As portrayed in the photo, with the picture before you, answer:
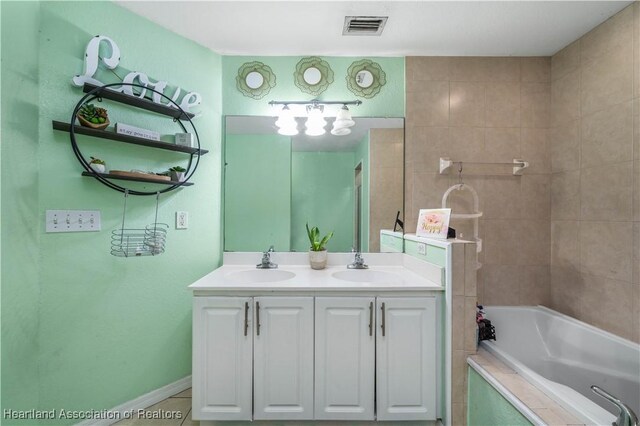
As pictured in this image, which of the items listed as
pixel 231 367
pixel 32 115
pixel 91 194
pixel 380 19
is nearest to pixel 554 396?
pixel 231 367

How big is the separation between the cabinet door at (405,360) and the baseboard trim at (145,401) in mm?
1277

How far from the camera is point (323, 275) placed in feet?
5.43

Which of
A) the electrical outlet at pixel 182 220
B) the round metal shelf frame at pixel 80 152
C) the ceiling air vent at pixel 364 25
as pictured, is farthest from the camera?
the electrical outlet at pixel 182 220

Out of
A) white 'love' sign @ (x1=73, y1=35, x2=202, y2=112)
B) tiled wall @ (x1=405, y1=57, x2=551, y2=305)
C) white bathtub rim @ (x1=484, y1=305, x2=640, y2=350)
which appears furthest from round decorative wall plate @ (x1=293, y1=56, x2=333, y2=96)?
white bathtub rim @ (x1=484, y1=305, x2=640, y2=350)

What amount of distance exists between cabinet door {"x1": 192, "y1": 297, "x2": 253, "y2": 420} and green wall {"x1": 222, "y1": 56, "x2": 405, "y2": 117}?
1.37m

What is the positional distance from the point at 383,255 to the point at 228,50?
1860mm

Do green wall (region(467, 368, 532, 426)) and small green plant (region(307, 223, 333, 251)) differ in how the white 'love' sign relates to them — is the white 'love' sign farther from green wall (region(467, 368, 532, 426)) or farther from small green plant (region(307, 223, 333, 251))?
green wall (region(467, 368, 532, 426))

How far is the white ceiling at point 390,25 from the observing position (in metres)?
1.49

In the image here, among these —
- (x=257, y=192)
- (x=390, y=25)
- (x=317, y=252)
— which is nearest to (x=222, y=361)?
(x=317, y=252)

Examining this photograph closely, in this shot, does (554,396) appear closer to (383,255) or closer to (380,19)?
(383,255)

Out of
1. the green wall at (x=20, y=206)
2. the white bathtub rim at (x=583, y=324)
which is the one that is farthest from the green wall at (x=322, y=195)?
the green wall at (x=20, y=206)

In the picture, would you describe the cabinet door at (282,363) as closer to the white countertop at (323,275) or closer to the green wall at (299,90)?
the white countertop at (323,275)

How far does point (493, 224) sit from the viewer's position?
1956 millimetres

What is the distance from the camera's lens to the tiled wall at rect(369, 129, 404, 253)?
194cm
